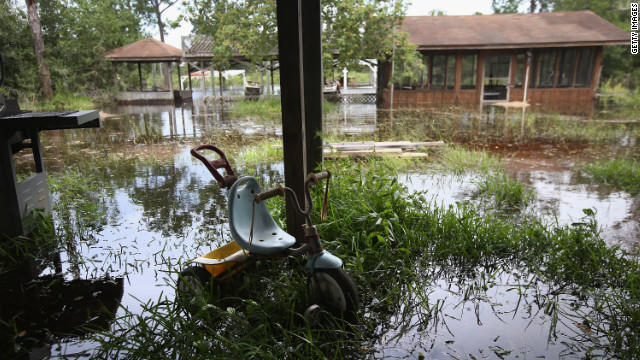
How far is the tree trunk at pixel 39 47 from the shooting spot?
1989cm

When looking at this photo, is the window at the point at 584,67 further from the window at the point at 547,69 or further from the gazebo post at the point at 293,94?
the gazebo post at the point at 293,94

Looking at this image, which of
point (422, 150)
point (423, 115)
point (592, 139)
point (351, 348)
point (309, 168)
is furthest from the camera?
point (423, 115)

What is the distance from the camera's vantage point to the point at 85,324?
8.52 ft

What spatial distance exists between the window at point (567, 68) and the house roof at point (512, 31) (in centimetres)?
124

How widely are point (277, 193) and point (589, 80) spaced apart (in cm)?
2357

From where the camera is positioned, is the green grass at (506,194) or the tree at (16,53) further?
the tree at (16,53)

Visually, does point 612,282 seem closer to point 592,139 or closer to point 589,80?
point 592,139

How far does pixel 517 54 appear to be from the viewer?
20703 mm

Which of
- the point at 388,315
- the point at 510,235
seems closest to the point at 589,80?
the point at 510,235

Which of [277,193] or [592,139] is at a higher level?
[277,193]

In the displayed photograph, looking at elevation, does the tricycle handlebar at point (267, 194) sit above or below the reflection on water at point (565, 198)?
above

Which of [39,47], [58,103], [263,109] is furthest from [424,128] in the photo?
[39,47]

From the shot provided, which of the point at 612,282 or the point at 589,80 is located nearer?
the point at 612,282

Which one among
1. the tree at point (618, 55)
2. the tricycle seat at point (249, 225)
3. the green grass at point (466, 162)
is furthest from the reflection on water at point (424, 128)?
the tree at point (618, 55)
